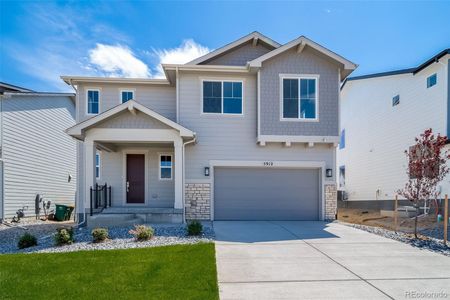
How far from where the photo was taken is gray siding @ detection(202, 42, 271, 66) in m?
12.4

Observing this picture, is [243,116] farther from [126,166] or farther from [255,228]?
[126,166]

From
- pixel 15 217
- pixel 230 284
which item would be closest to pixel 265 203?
pixel 230 284

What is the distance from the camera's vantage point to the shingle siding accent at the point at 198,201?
11.2 meters

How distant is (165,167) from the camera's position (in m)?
12.2

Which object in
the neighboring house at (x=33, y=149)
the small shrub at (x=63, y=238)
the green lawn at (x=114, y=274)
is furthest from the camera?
the neighboring house at (x=33, y=149)

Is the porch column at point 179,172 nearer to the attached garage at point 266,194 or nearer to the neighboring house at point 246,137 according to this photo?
the neighboring house at point 246,137

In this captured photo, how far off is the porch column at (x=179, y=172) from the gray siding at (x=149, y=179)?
1.83 m

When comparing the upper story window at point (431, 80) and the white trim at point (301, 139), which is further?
the upper story window at point (431, 80)

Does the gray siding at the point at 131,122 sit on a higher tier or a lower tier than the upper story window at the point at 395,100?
lower

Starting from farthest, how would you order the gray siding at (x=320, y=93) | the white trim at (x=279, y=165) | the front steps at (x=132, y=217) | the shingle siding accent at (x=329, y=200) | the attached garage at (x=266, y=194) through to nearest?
the shingle siding accent at (x=329, y=200), the attached garage at (x=266, y=194), the white trim at (x=279, y=165), the gray siding at (x=320, y=93), the front steps at (x=132, y=217)

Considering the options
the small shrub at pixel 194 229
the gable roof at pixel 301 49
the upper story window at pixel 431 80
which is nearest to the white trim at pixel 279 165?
the small shrub at pixel 194 229

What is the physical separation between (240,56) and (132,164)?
6636 millimetres

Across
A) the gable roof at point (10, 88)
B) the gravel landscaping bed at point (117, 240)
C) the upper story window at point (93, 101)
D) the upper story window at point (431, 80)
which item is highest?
the upper story window at point (431, 80)

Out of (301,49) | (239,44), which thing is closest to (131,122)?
(239,44)
